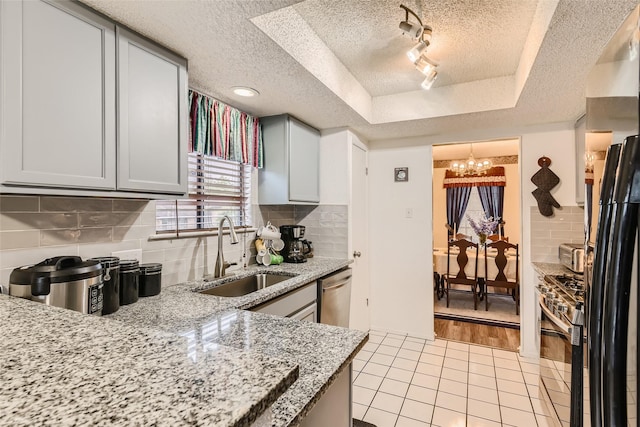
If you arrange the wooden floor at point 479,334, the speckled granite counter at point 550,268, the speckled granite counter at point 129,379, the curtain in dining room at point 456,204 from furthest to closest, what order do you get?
the curtain in dining room at point 456,204 < the wooden floor at point 479,334 < the speckled granite counter at point 550,268 < the speckled granite counter at point 129,379

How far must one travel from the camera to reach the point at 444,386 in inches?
91.1

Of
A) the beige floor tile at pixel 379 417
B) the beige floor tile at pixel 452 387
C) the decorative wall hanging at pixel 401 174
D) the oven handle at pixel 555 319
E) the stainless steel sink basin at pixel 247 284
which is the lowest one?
the beige floor tile at pixel 379 417

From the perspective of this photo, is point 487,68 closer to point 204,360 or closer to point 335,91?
point 335,91

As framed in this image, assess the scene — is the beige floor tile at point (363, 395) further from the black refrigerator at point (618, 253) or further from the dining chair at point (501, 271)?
the dining chair at point (501, 271)

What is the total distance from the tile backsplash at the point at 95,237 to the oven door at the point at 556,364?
206cm

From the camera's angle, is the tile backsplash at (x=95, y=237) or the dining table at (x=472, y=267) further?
the dining table at (x=472, y=267)

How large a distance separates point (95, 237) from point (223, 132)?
1.07m

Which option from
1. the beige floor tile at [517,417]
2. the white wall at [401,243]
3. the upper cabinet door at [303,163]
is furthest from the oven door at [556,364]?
the upper cabinet door at [303,163]

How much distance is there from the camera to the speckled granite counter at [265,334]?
2.59ft

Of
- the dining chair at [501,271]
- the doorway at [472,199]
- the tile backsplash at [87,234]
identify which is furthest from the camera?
the doorway at [472,199]

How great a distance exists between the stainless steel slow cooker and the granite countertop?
0.37ft

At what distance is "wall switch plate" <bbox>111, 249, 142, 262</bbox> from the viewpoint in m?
1.64

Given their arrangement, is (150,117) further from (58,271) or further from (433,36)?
(433,36)

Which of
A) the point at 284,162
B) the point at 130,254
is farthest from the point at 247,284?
the point at 284,162
